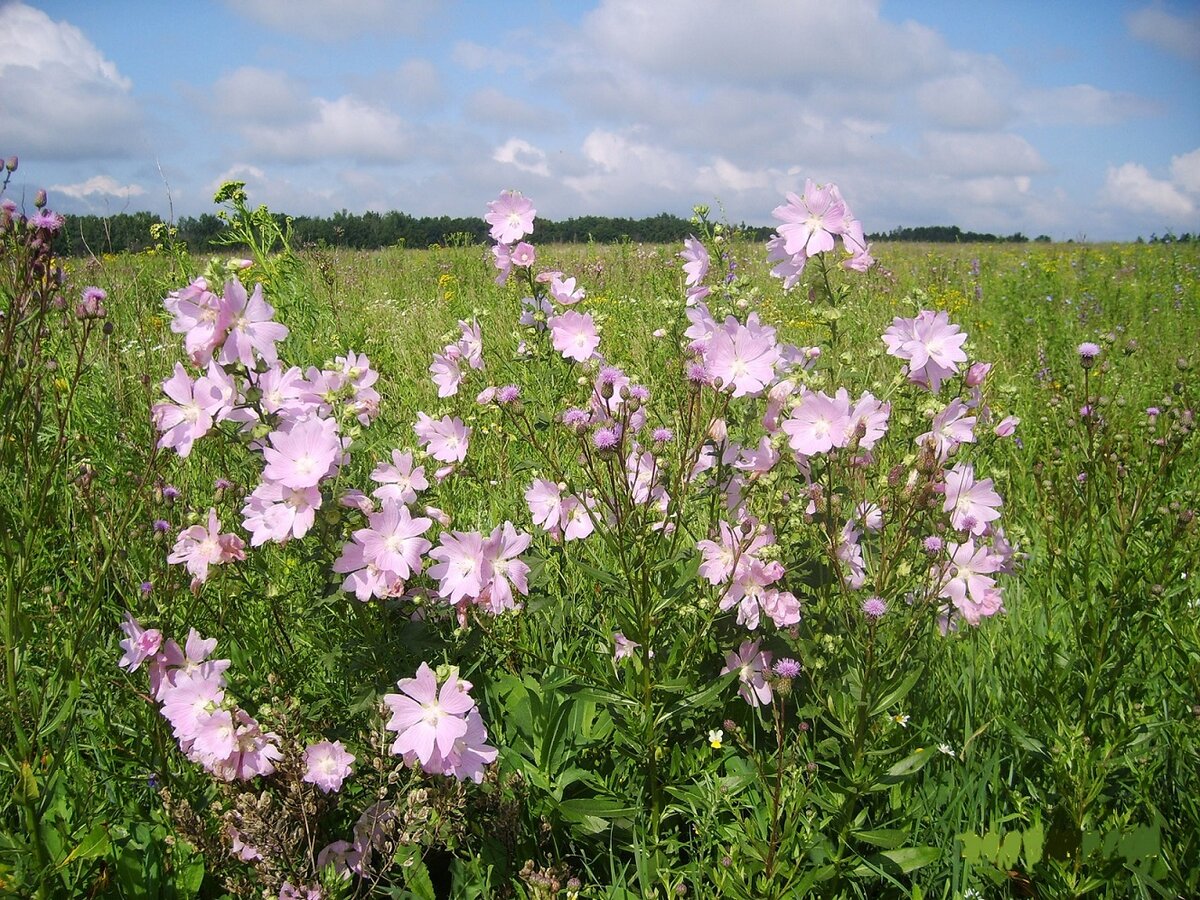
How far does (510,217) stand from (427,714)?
1.49m

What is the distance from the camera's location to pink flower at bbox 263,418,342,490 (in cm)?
156

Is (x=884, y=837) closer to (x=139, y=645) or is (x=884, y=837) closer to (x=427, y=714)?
(x=427, y=714)

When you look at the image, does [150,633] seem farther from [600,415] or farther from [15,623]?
[600,415]

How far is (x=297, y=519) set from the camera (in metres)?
1.61

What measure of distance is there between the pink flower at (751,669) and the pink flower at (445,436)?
3.24 feet

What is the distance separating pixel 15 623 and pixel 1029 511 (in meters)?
3.50

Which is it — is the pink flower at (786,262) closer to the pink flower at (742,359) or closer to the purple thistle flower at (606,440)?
the pink flower at (742,359)

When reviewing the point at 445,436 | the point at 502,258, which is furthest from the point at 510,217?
the point at 445,436

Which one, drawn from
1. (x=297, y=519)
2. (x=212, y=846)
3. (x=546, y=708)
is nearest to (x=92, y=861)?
(x=212, y=846)

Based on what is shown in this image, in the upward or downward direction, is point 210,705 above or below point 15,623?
below

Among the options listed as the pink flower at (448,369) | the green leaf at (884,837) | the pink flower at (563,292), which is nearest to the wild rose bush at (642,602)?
the green leaf at (884,837)

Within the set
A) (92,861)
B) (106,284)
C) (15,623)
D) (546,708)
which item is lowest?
(92,861)

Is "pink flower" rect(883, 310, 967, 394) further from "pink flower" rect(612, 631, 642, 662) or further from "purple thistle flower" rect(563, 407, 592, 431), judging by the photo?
"pink flower" rect(612, 631, 642, 662)

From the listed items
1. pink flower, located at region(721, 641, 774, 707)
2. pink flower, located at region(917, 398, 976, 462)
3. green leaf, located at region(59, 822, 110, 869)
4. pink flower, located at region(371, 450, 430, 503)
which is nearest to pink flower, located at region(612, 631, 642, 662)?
pink flower, located at region(721, 641, 774, 707)
